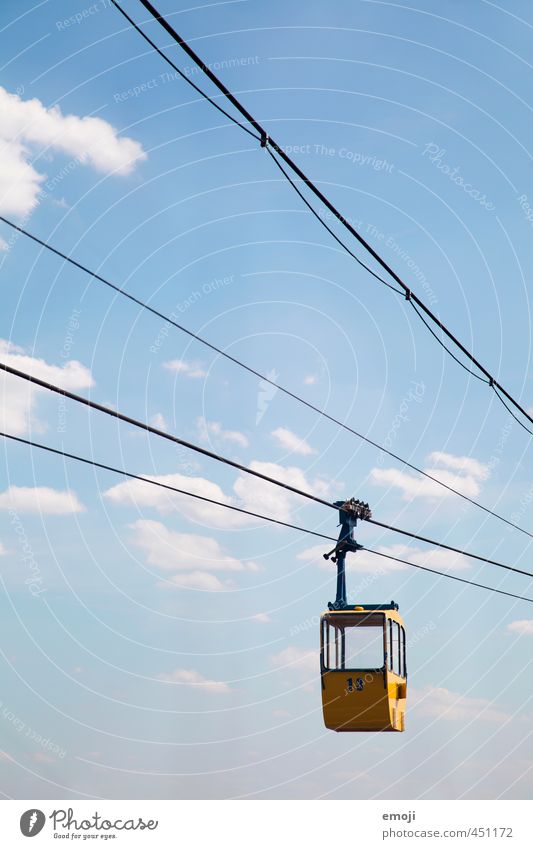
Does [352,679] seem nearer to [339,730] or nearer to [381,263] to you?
[339,730]

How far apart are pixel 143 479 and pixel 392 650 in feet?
32.8

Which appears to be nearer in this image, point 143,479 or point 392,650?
point 143,479

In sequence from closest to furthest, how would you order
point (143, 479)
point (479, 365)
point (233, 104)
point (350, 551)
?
1. point (233, 104)
2. point (143, 479)
3. point (479, 365)
4. point (350, 551)

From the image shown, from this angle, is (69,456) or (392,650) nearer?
(69,456)

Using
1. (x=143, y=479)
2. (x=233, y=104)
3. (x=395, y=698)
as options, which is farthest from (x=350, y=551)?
(x=233, y=104)

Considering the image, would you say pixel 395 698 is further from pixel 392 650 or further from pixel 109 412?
pixel 109 412

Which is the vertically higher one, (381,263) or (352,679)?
(381,263)

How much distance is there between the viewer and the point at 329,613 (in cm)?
2231

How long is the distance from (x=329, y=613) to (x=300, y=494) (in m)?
7.40

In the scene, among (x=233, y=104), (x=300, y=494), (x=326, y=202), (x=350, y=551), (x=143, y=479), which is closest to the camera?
(x=233, y=104)

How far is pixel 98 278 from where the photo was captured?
529 inches

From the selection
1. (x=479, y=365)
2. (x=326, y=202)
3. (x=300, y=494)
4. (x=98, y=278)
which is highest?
(x=479, y=365)

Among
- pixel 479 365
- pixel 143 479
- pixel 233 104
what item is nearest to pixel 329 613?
pixel 479 365

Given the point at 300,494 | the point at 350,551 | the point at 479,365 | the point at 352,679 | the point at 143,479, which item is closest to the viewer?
the point at 143,479
